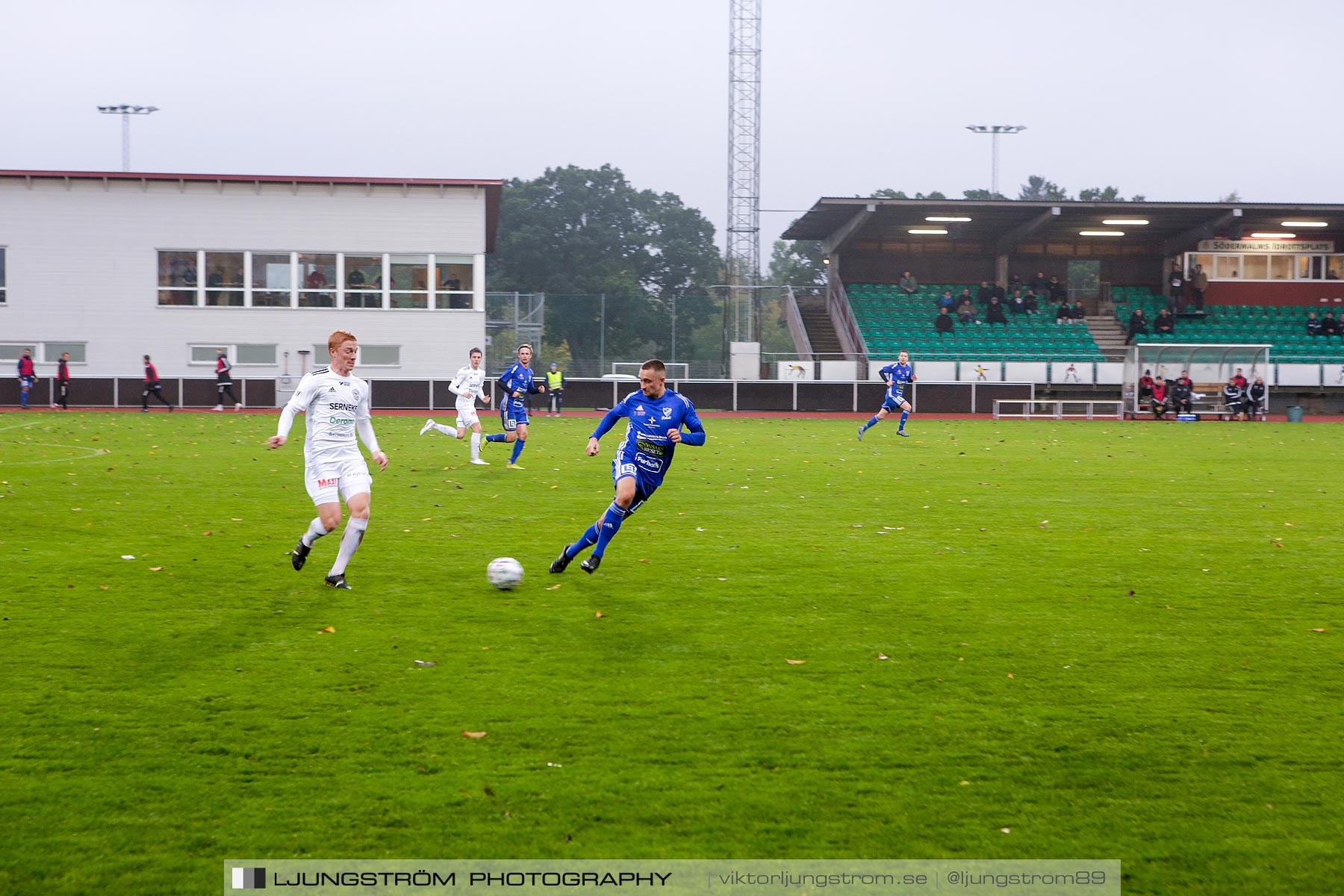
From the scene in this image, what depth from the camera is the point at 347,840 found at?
14.1ft

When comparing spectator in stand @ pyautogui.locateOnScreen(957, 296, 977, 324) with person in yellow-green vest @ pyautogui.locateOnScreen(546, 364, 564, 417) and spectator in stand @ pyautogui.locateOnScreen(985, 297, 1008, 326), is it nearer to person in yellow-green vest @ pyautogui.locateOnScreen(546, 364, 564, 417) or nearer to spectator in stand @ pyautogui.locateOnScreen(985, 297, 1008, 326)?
spectator in stand @ pyautogui.locateOnScreen(985, 297, 1008, 326)

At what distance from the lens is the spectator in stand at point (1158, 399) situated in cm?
4159

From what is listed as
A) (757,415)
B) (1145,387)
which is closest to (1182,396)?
(1145,387)

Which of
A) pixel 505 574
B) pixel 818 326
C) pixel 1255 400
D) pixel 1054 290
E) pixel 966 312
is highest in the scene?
pixel 1054 290

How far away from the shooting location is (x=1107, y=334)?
171ft

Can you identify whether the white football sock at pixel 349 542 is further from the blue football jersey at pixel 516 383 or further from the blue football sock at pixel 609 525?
the blue football jersey at pixel 516 383

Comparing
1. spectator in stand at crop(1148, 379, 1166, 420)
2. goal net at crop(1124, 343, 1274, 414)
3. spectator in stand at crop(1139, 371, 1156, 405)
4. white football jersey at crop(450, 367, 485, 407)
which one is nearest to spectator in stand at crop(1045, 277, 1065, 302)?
goal net at crop(1124, 343, 1274, 414)

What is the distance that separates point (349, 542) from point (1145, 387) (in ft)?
130

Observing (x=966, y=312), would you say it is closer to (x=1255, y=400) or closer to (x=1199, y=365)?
(x=1199, y=365)

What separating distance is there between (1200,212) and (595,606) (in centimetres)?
5033

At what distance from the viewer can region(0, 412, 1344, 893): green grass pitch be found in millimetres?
4387

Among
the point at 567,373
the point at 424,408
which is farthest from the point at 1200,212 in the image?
the point at 424,408

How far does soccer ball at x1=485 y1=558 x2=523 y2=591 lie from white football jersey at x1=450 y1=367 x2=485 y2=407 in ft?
37.8

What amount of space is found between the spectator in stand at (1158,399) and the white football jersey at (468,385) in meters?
29.9
